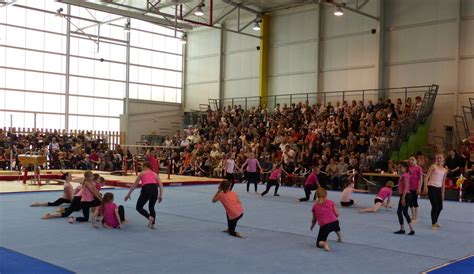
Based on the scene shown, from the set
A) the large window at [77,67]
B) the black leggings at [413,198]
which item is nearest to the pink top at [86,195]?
the black leggings at [413,198]

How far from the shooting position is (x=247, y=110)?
30.6 metres

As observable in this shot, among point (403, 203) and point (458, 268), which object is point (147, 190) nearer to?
point (403, 203)

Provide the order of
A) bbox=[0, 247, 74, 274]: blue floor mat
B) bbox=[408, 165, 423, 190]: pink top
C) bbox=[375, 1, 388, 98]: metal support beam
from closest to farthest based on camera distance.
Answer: bbox=[0, 247, 74, 274]: blue floor mat
bbox=[408, 165, 423, 190]: pink top
bbox=[375, 1, 388, 98]: metal support beam

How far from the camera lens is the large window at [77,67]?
29.2m

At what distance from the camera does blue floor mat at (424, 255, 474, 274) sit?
6.83 m

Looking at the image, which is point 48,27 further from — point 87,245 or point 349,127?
point 87,245

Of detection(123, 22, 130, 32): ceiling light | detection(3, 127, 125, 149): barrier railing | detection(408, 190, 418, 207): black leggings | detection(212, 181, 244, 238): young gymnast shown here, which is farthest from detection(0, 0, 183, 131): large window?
detection(408, 190, 418, 207): black leggings

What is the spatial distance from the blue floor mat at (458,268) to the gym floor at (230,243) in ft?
0.60

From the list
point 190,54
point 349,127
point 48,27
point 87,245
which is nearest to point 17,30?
point 48,27

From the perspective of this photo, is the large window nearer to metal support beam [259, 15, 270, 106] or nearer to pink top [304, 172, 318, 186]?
metal support beam [259, 15, 270, 106]

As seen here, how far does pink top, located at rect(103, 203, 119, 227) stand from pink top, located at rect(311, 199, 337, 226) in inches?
156

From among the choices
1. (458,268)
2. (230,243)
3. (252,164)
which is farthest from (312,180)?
(458,268)

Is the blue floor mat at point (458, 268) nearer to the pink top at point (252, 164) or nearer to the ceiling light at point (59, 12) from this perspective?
the pink top at point (252, 164)

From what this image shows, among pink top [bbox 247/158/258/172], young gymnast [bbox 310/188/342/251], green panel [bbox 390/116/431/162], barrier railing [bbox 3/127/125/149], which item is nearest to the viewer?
young gymnast [bbox 310/188/342/251]
